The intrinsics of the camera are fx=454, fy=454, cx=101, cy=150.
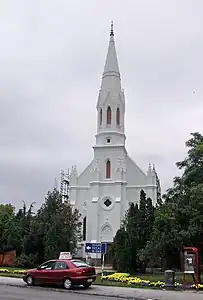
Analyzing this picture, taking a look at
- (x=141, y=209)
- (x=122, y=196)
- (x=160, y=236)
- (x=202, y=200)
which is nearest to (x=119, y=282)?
(x=160, y=236)

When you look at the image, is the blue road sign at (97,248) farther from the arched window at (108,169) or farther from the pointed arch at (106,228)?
the arched window at (108,169)

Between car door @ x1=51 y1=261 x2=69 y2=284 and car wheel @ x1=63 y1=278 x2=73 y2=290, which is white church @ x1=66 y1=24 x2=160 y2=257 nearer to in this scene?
car door @ x1=51 y1=261 x2=69 y2=284

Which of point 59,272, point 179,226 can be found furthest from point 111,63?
point 59,272

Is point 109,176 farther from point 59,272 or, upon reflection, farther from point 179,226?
point 59,272

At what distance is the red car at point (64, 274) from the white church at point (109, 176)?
3820cm

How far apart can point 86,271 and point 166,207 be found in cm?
675

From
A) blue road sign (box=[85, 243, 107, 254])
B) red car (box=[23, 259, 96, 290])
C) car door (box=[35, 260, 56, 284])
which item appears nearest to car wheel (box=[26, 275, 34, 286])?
red car (box=[23, 259, 96, 290])

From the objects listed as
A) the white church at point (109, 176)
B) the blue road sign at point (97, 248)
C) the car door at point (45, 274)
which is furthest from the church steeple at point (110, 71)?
the car door at point (45, 274)

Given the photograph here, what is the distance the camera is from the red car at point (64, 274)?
73.7 feet

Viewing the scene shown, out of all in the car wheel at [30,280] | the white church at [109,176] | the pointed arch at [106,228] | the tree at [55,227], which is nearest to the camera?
the car wheel at [30,280]

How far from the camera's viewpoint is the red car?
22.5 meters

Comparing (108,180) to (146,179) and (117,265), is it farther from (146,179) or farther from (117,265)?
(117,265)

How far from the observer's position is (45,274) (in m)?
23.4

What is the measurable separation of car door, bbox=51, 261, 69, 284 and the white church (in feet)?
127
